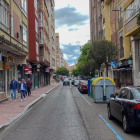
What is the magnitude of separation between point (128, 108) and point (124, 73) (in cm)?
2162

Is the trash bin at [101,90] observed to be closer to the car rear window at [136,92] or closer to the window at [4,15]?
the window at [4,15]

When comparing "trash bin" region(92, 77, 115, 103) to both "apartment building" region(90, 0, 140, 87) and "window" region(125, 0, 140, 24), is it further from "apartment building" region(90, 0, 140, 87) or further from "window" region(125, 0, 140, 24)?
"window" region(125, 0, 140, 24)

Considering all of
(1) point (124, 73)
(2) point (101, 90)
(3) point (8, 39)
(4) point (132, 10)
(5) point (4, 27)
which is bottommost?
(2) point (101, 90)

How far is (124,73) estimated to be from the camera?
27.5 m

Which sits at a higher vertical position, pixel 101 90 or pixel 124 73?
pixel 124 73

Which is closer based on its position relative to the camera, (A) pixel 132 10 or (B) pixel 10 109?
(B) pixel 10 109

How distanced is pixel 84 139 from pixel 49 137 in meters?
1.07

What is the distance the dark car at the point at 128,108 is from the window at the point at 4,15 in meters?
10.6

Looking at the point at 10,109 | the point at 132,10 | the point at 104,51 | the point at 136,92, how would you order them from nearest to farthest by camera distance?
1. the point at 136,92
2. the point at 10,109
3. the point at 132,10
4. the point at 104,51

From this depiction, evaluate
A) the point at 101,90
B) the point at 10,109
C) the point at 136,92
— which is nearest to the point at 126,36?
the point at 101,90

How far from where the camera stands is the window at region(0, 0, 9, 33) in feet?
49.6

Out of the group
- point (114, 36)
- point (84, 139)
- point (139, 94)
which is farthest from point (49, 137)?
point (114, 36)

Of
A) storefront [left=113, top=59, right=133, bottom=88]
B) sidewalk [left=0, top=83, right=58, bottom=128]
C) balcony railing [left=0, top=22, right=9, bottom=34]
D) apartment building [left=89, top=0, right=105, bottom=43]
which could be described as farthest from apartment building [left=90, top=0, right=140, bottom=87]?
sidewalk [left=0, top=83, right=58, bottom=128]

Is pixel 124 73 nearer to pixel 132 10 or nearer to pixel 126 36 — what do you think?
pixel 126 36
